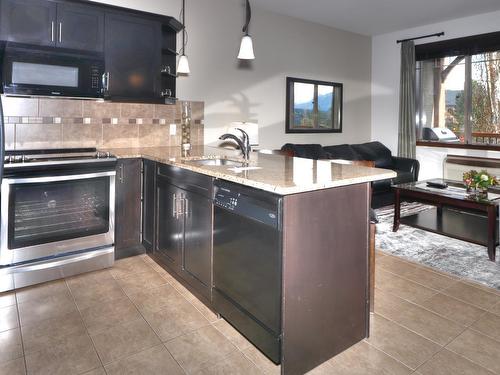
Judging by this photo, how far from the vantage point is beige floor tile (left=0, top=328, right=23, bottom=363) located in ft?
6.41

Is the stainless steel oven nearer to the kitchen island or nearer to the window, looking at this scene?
the kitchen island

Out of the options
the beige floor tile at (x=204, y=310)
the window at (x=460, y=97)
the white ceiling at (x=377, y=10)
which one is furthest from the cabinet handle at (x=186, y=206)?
the window at (x=460, y=97)

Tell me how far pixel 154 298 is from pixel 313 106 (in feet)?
13.3

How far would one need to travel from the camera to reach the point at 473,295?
269 centimetres

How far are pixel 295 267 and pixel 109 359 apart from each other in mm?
1084

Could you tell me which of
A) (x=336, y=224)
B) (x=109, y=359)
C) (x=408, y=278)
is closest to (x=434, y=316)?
(x=408, y=278)

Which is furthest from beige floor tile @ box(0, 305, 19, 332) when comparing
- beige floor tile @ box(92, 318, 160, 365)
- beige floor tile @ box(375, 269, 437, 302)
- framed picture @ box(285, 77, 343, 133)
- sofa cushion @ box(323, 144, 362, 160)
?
sofa cushion @ box(323, 144, 362, 160)

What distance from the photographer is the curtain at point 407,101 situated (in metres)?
6.07

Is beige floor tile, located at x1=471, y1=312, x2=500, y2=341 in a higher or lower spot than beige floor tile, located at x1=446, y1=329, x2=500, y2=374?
higher

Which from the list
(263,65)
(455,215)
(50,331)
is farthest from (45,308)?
(455,215)

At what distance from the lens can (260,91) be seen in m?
5.07

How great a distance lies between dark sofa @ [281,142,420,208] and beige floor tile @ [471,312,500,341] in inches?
107

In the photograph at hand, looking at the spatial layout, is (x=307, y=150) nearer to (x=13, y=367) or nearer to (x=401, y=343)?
(x=401, y=343)

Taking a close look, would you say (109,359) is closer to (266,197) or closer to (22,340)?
(22,340)
